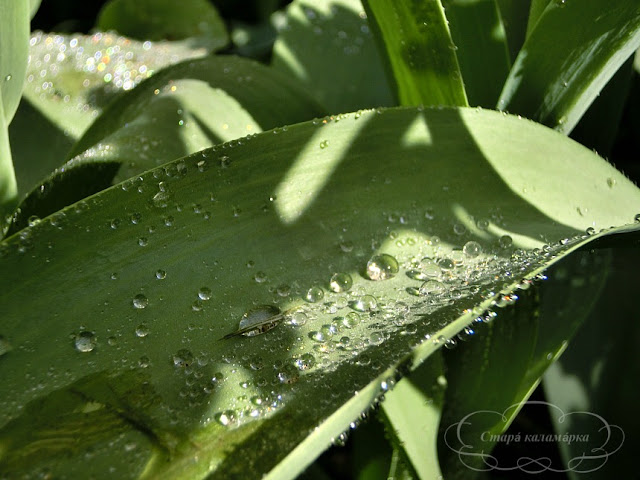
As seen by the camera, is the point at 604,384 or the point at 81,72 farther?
the point at 81,72

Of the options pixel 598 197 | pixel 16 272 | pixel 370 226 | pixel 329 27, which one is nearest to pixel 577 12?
pixel 598 197

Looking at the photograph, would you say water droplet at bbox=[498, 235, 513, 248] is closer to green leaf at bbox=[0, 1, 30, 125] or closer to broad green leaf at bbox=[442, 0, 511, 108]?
broad green leaf at bbox=[442, 0, 511, 108]

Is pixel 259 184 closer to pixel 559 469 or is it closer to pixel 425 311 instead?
pixel 425 311

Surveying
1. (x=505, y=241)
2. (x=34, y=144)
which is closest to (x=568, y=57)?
(x=505, y=241)

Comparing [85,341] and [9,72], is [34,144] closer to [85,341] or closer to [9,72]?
[9,72]

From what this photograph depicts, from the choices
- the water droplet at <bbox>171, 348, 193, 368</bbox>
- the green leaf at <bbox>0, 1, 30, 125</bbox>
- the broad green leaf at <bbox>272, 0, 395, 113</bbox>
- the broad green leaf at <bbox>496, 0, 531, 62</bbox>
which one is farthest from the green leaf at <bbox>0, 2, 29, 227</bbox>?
the broad green leaf at <bbox>496, 0, 531, 62</bbox>

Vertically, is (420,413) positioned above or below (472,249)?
below

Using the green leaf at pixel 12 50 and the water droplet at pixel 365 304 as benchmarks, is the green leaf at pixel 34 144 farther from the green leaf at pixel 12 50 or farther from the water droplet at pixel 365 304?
the water droplet at pixel 365 304
